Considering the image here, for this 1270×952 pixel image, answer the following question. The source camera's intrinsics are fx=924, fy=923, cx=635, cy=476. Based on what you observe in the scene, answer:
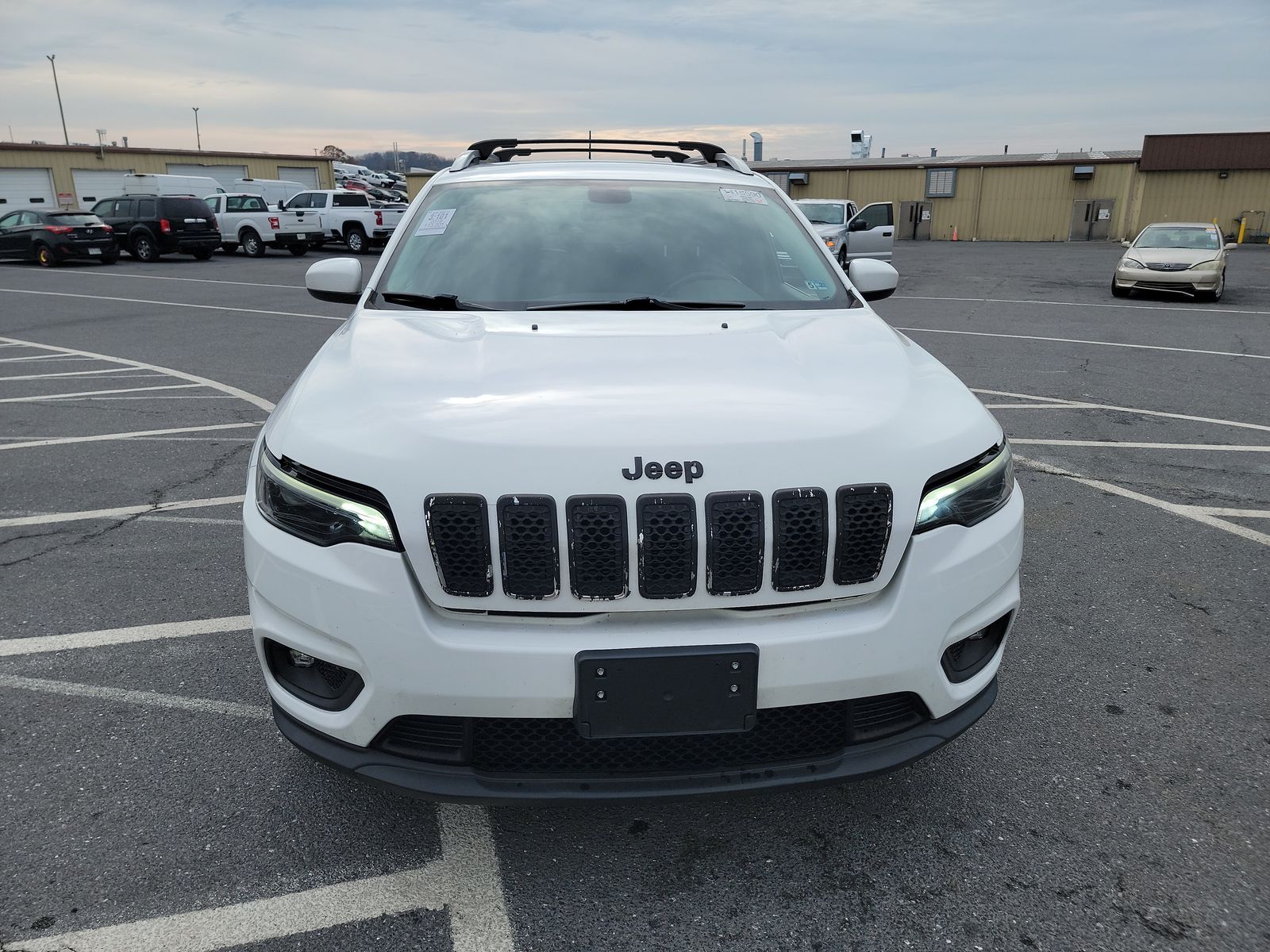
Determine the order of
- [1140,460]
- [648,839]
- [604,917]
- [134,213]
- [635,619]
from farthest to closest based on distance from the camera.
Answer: [134,213], [1140,460], [648,839], [604,917], [635,619]

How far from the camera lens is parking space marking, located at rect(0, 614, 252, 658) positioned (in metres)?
3.42

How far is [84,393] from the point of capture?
7859 mm

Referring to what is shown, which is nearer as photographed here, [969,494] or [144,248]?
[969,494]

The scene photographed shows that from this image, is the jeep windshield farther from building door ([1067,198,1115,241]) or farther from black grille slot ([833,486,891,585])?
building door ([1067,198,1115,241])

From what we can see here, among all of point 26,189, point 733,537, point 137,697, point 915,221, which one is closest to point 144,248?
point 26,189

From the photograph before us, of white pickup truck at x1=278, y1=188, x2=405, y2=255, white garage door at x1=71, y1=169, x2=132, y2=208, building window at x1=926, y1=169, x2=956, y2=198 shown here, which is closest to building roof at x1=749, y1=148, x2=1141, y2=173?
building window at x1=926, y1=169, x2=956, y2=198

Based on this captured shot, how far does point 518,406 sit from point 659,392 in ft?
1.11

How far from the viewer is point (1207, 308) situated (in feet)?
46.0

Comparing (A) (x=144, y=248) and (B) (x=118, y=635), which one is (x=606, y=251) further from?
(A) (x=144, y=248)

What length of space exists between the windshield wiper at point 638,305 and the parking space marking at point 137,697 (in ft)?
5.21

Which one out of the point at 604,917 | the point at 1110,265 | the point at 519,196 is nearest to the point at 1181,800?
the point at 604,917

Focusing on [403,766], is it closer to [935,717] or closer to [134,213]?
[935,717]

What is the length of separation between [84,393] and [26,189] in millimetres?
38792

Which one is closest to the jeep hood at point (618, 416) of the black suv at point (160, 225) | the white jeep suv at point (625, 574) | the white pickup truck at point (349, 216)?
the white jeep suv at point (625, 574)
